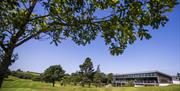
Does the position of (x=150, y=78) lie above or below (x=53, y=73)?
below

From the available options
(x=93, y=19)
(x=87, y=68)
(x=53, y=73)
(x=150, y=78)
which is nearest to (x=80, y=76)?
(x=87, y=68)

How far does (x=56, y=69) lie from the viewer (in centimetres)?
13462

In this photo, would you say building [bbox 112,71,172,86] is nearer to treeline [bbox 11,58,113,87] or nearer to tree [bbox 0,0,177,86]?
treeline [bbox 11,58,113,87]

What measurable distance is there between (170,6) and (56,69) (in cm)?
12957

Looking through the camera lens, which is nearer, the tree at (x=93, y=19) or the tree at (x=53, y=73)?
the tree at (x=93, y=19)

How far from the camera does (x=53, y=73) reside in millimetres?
134000

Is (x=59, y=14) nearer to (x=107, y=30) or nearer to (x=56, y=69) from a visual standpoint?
Result: (x=107, y=30)

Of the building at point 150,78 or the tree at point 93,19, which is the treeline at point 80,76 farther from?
the tree at point 93,19

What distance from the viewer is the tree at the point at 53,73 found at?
431ft

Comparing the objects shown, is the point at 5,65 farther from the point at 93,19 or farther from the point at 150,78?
the point at 150,78

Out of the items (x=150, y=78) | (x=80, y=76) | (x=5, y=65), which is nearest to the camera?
(x=5, y=65)

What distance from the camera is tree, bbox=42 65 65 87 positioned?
131250 millimetres

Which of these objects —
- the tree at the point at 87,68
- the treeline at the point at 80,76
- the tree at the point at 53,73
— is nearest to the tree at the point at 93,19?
the treeline at the point at 80,76

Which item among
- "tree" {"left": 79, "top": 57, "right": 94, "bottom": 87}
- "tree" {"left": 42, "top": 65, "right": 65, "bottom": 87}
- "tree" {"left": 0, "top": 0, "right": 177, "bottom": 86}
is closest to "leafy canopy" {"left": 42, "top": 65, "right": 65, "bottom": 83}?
"tree" {"left": 42, "top": 65, "right": 65, "bottom": 87}
